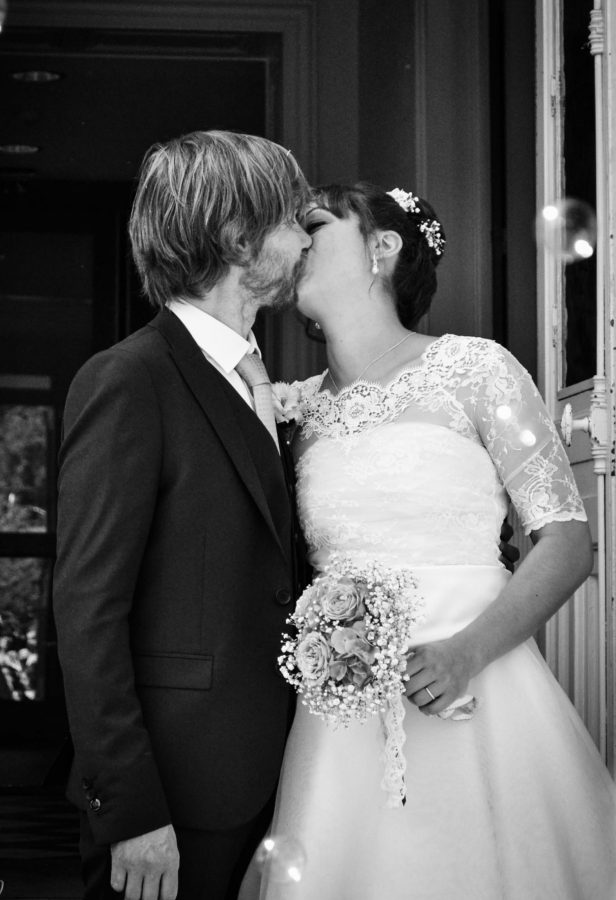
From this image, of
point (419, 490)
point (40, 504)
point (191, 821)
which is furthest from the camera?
point (40, 504)

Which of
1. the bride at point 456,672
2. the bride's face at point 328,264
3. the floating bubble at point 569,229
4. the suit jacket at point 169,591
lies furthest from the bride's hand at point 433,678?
the floating bubble at point 569,229

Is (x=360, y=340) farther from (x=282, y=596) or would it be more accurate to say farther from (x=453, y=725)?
(x=453, y=725)

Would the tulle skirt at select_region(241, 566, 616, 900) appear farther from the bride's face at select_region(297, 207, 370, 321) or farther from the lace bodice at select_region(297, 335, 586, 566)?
the bride's face at select_region(297, 207, 370, 321)

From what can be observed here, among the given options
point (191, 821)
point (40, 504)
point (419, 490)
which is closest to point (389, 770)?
point (191, 821)

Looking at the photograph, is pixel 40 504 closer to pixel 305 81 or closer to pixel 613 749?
pixel 305 81

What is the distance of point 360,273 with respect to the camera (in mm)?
2557

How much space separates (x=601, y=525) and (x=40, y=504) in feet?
14.2

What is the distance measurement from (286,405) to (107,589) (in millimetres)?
654

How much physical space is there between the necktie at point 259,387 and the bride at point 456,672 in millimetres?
240

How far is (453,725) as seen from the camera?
2.16 metres

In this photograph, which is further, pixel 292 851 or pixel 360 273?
pixel 360 273

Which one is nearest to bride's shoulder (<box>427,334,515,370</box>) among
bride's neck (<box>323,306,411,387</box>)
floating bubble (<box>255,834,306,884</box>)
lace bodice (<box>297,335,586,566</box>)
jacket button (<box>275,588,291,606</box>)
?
lace bodice (<box>297,335,586,566</box>)

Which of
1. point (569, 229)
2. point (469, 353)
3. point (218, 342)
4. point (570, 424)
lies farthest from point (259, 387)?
point (569, 229)

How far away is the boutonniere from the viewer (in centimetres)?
232
